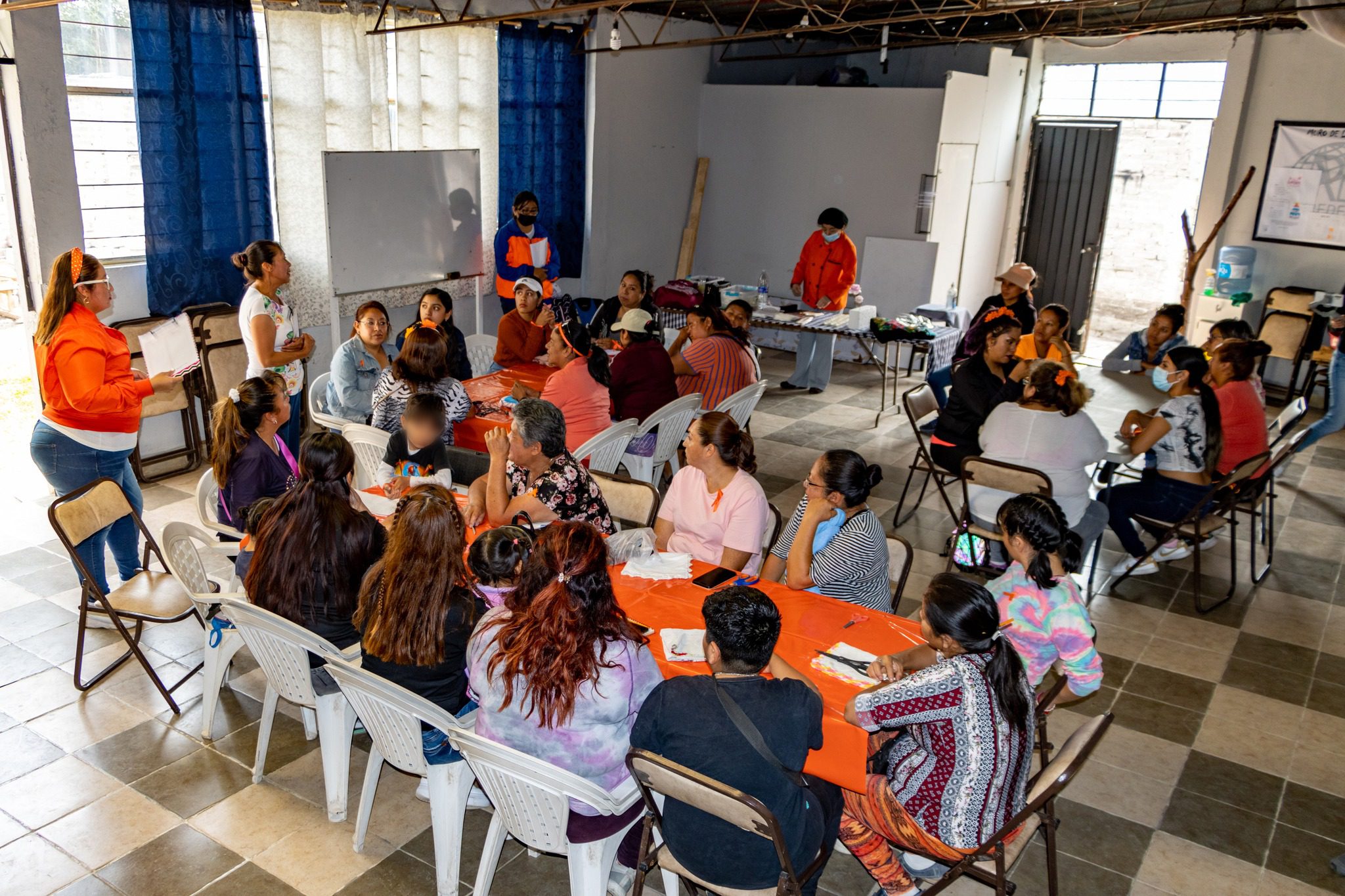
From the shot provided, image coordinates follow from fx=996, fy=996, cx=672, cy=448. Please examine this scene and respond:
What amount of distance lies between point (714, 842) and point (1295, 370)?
8.80m

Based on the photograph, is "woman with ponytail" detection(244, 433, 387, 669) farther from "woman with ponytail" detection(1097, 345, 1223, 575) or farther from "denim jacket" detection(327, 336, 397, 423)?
"woman with ponytail" detection(1097, 345, 1223, 575)

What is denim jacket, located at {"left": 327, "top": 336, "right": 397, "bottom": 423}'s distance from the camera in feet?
17.9

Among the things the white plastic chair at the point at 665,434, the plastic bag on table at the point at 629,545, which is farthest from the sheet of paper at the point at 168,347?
the plastic bag on table at the point at 629,545

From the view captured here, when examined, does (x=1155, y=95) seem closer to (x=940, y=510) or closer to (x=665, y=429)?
(x=940, y=510)

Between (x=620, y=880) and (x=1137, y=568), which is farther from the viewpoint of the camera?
(x=1137, y=568)

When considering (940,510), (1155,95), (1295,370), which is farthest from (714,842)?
(1155,95)

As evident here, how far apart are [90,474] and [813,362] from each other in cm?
621

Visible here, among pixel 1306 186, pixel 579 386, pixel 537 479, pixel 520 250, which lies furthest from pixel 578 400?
pixel 1306 186

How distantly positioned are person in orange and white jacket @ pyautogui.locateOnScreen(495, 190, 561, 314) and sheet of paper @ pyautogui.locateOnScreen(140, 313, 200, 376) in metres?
3.68

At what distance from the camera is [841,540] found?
3555 millimetres

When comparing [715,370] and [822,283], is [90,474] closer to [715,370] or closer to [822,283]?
[715,370]

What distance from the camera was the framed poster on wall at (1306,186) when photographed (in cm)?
909

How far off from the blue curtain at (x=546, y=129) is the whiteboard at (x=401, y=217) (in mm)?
576

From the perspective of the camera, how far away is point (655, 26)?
10.4 metres
